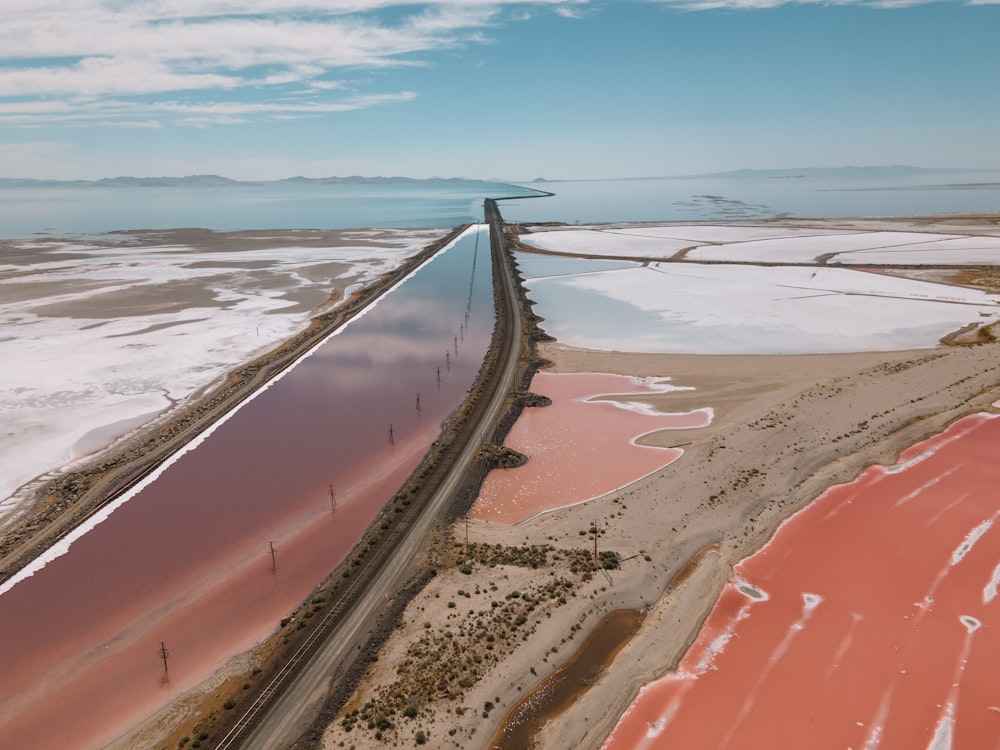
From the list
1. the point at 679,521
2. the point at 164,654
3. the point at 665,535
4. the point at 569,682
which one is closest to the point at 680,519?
the point at 679,521

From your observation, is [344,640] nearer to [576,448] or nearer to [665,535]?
[665,535]

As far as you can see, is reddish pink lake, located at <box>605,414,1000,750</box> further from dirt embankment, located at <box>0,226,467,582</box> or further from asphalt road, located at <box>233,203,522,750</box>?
dirt embankment, located at <box>0,226,467,582</box>

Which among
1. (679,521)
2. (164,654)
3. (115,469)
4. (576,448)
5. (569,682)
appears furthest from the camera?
(576,448)

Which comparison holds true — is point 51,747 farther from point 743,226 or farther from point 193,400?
point 743,226

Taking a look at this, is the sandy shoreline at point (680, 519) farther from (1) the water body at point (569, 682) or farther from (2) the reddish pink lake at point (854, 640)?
(2) the reddish pink lake at point (854, 640)

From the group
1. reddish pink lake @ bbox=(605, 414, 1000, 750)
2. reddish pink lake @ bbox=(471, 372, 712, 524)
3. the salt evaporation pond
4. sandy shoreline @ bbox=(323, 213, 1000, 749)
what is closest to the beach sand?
sandy shoreline @ bbox=(323, 213, 1000, 749)

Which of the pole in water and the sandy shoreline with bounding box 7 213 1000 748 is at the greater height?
the sandy shoreline with bounding box 7 213 1000 748

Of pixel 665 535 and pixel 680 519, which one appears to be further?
pixel 680 519
